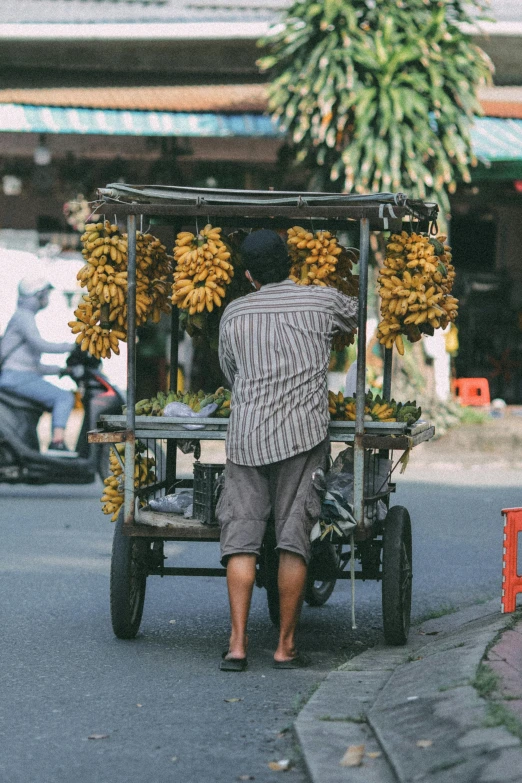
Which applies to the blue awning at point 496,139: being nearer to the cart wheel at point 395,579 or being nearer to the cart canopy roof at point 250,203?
the cart canopy roof at point 250,203

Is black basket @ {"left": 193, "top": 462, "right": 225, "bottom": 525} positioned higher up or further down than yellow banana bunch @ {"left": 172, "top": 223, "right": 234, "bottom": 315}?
further down

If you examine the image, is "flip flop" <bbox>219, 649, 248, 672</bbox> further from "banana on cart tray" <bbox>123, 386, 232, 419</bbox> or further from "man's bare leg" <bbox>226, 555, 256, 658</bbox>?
"banana on cart tray" <bbox>123, 386, 232, 419</bbox>

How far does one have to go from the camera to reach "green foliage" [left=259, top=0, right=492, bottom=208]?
44.2 feet

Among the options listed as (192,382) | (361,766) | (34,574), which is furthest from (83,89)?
(361,766)

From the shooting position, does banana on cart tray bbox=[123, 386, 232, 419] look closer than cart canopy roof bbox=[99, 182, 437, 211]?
No

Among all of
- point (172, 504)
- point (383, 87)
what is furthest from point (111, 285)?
point (383, 87)

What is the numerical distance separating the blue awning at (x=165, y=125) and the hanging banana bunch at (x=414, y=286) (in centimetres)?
902

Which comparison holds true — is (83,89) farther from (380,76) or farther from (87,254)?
(87,254)

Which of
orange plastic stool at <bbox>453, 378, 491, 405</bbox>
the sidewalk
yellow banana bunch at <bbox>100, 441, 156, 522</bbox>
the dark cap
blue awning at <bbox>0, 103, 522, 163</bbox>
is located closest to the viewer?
the sidewalk

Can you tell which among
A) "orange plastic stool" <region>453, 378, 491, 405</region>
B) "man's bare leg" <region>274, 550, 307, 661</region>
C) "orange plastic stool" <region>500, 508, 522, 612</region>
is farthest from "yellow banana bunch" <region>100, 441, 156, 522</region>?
"orange plastic stool" <region>453, 378, 491, 405</region>

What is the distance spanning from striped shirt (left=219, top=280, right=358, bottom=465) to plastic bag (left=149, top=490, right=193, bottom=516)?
23.5 inches

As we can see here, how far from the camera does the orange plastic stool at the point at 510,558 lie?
227 inches

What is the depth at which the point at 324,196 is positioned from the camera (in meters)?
5.38

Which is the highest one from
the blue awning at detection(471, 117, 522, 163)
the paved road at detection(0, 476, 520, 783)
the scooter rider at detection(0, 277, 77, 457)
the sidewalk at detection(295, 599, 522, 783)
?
the blue awning at detection(471, 117, 522, 163)
